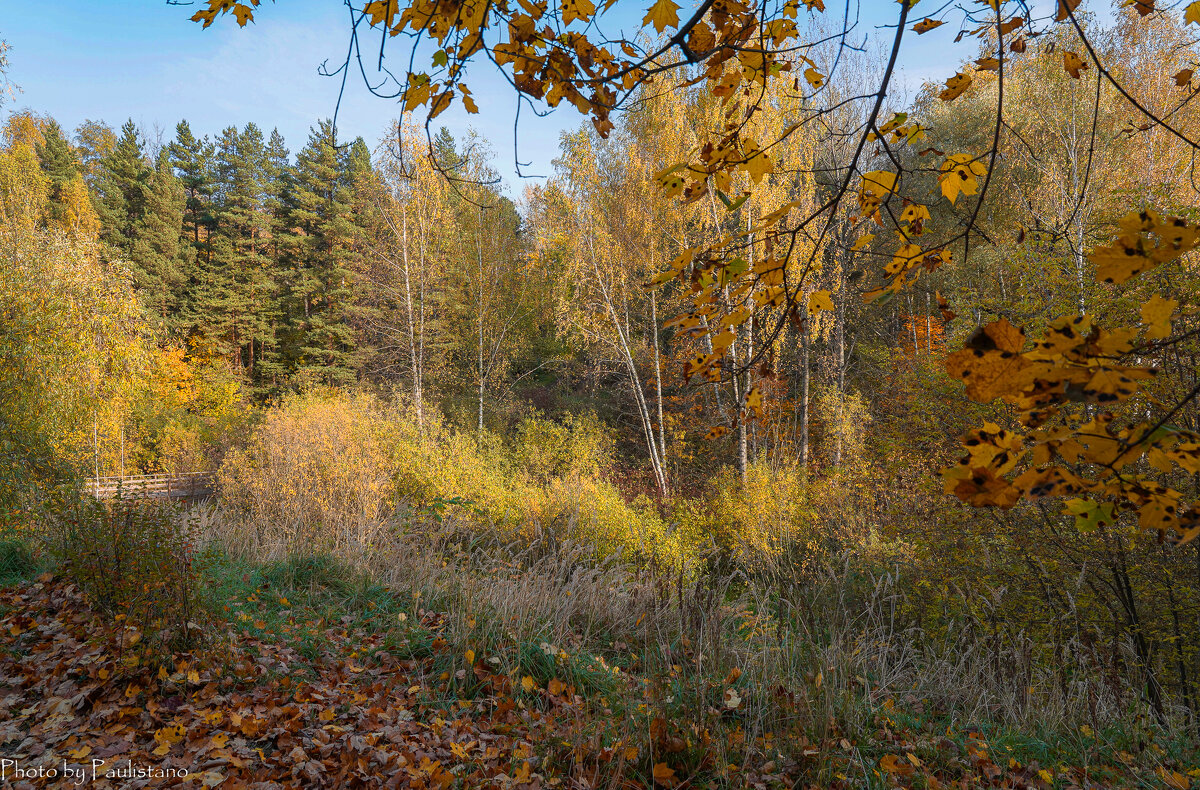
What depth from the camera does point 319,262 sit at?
21344 millimetres

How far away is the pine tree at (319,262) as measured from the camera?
64.9 ft

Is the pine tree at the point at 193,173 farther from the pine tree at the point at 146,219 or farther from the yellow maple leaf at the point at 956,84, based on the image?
the yellow maple leaf at the point at 956,84

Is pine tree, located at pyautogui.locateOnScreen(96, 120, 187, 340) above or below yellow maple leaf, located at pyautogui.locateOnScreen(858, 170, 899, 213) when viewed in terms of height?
above

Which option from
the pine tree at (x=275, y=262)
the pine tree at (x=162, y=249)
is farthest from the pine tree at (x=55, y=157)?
the pine tree at (x=275, y=262)

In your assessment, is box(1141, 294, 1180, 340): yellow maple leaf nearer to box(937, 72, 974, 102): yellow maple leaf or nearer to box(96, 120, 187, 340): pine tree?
box(937, 72, 974, 102): yellow maple leaf

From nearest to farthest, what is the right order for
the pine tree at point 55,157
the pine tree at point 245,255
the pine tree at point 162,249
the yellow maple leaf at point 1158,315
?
the yellow maple leaf at point 1158,315
the pine tree at point 55,157
the pine tree at point 162,249
the pine tree at point 245,255

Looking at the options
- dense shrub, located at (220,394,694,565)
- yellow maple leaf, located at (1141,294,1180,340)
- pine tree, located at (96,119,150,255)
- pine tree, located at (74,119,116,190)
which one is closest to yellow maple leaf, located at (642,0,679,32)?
yellow maple leaf, located at (1141,294,1180,340)

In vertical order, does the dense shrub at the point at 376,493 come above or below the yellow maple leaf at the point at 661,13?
below

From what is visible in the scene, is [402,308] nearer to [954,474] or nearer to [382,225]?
[382,225]

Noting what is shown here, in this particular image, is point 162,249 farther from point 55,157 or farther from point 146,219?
point 55,157

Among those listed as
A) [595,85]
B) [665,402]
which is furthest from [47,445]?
[665,402]

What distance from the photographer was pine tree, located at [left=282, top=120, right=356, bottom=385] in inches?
779

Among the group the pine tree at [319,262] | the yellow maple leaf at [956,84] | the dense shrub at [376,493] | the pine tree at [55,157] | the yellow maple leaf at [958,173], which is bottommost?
the dense shrub at [376,493]

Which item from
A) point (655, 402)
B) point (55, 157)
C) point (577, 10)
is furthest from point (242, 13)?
point (55, 157)
